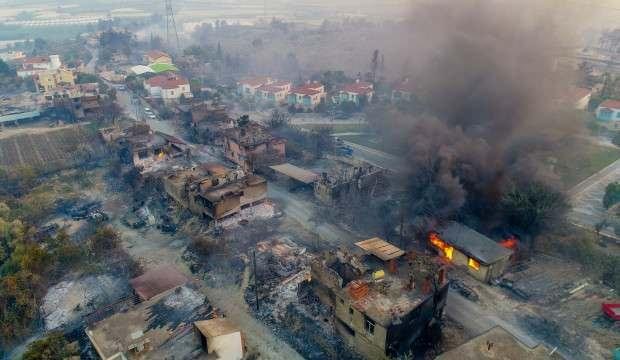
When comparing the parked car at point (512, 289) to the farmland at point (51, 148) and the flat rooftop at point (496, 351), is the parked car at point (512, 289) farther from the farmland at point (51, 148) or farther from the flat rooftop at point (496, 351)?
the farmland at point (51, 148)

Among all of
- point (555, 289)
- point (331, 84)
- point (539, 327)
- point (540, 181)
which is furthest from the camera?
point (331, 84)

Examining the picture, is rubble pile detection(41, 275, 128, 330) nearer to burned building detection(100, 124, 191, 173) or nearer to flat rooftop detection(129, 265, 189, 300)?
flat rooftop detection(129, 265, 189, 300)

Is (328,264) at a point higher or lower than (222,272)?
higher

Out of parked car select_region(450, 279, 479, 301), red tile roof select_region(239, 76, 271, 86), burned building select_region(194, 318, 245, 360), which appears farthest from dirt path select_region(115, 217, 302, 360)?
red tile roof select_region(239, 76, 271, 86)

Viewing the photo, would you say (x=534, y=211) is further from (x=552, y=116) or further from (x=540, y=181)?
(x=552, y=116)

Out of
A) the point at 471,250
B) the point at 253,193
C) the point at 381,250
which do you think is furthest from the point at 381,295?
the point at 253,193

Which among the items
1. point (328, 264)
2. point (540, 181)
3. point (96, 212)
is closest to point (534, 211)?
point (540, 181)
